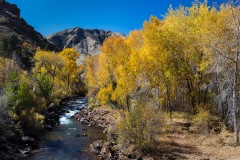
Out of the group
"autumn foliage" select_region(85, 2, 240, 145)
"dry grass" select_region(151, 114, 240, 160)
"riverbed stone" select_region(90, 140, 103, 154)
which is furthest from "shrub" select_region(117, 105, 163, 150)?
"autumn foliage" select_region(85, 2, 240, 145)

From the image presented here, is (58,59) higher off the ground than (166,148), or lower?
higher

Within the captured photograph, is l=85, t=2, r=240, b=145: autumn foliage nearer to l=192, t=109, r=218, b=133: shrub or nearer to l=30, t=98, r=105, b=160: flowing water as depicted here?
l=192, t=109, r=218, b=133: shrub

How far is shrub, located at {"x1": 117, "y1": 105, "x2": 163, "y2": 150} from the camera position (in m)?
19.9

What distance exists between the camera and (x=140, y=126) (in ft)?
65.3

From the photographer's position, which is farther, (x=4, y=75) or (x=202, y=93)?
(x=4, y=75)

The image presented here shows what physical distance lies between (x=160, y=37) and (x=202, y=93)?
8329 millimetres

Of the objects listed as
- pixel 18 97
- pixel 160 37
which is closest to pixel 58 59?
pixel 18 97

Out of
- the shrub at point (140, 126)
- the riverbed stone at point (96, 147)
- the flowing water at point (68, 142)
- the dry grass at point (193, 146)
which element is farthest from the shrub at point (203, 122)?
the flowing water at point (68, 142)

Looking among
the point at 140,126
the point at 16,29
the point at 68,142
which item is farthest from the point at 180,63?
the point at 16,29

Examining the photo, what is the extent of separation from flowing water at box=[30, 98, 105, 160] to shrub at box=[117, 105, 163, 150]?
137 inches

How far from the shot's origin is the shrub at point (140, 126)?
19875 mm

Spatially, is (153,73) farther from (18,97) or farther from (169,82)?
(18,97)

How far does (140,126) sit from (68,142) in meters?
9.63

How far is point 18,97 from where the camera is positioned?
27.3 meters
